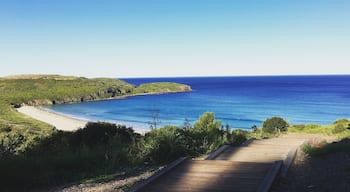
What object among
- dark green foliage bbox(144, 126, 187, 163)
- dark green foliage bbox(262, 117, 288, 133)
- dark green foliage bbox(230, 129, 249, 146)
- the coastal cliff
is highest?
dark green foliage bbox(144, 126, 187, 163)

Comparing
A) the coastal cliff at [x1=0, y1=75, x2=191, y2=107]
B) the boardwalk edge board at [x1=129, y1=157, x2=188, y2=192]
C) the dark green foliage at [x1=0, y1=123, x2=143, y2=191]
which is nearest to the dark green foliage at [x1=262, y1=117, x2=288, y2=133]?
the dark green foliage at [x1=0, y1=123, x2=143, y2=191]

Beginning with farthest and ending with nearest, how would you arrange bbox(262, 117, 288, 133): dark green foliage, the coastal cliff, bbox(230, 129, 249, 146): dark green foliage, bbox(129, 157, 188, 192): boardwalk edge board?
the coastal cliff < bbox(262, 117, 288, 133): dark green foliage < bbox(230, 129, 249, 146): dark green foliage < bbox(129, 157, 188, 192): boardwalk edge board

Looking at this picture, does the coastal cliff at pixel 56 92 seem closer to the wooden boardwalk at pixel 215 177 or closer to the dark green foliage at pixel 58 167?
the dark green foliage at pixel 58 167

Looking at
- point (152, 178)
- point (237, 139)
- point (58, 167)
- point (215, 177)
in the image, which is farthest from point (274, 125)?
point (152, 178)

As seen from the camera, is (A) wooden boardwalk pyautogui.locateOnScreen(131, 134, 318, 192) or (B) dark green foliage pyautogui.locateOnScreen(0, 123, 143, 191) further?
(B) dark green foliage pyautogui.locateOnScreen(0, 123, 143, 191)

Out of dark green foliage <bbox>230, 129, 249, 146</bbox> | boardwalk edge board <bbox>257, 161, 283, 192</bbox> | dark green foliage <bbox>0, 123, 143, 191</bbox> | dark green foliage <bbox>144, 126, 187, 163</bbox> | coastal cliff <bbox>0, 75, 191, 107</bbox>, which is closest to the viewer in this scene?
boardwalk edge board <bbox>257, 161, 283, 192</bbox>

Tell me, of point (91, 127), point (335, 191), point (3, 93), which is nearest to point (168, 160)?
point (335, 191)

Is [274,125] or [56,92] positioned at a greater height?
[274,125]

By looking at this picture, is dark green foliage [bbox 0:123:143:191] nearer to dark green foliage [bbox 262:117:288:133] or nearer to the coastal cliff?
dark green foliage [bbox 262:117:288:133]

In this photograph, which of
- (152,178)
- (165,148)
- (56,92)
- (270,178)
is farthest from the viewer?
(56,92)

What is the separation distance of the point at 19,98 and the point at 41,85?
25.9 m

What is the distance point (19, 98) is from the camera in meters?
88.8

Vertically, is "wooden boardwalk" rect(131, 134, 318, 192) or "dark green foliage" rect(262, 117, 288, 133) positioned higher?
"wooden boardwalk" rect(131, 134, 318, 192)

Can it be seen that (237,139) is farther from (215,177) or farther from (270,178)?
(270,178)
